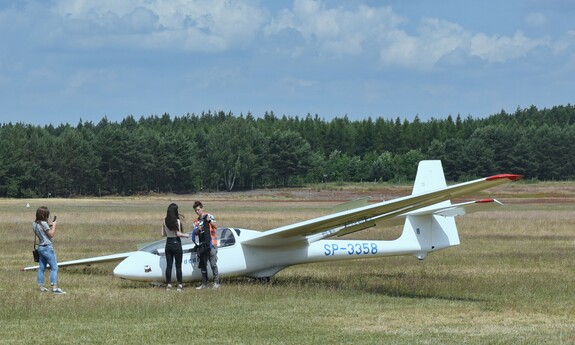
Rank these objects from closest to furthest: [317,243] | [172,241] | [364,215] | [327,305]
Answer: [327,305]
[172,241]
[364,215]
[317,243]

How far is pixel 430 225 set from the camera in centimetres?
1931

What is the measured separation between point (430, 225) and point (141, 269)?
20.3ft

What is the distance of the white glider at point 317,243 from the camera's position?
16734 mm

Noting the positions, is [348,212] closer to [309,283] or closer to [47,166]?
[309,283]

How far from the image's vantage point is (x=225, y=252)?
1734 cm

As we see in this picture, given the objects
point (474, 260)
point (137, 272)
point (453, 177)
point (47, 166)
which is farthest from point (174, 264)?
point (453, 177)

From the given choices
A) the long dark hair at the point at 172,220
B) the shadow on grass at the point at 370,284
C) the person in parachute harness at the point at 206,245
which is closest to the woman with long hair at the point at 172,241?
the long dark hair at the point at 172,220

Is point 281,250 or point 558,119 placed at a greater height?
point 558,119

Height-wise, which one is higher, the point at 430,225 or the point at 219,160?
the point at 219,160

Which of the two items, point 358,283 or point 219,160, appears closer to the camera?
point 358,283

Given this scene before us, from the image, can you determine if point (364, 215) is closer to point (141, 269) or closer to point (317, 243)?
point (317, 243)

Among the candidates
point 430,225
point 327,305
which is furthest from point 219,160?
point 327,305

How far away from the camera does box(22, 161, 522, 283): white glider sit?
16.7 m

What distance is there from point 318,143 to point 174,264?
13619cm
